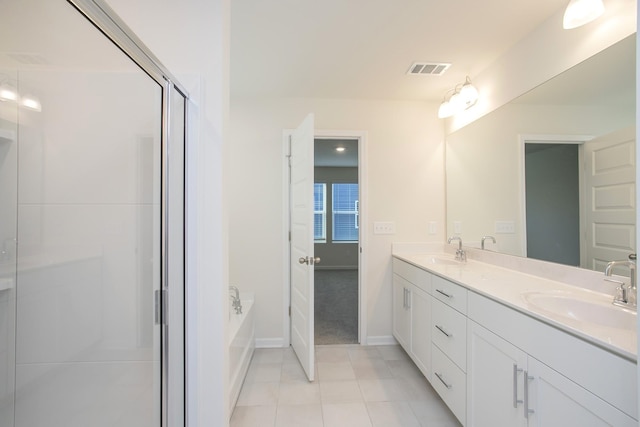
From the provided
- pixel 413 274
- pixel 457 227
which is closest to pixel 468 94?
pixel 457 227

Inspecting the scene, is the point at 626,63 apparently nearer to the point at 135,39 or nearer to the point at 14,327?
the point at 135,39

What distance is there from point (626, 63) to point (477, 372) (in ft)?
5.22

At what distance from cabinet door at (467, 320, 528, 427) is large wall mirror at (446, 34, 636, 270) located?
0.67 metres

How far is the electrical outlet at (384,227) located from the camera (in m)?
2.66

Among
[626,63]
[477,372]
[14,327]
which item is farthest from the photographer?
[477,372]

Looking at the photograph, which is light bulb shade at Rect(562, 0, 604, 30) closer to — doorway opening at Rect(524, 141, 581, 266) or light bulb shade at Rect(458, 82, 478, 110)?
doorway opening at Rect(524, 141, 581, 266)

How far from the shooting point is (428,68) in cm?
211

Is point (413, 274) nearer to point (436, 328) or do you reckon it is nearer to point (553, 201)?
point (436, 328)

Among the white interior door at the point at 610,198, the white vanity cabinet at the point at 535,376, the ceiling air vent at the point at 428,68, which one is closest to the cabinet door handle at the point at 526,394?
the white vanity cabinet at the point at 535,376

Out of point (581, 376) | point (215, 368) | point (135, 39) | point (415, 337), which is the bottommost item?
point (415, 337)

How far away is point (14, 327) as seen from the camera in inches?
30.2

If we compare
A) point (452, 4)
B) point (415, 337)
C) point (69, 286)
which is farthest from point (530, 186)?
point (69, 286)

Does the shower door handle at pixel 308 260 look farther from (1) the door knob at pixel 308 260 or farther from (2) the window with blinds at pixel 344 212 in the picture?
(2) the window with blinds at pixel 344 212

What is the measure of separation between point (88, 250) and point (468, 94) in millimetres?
2561
